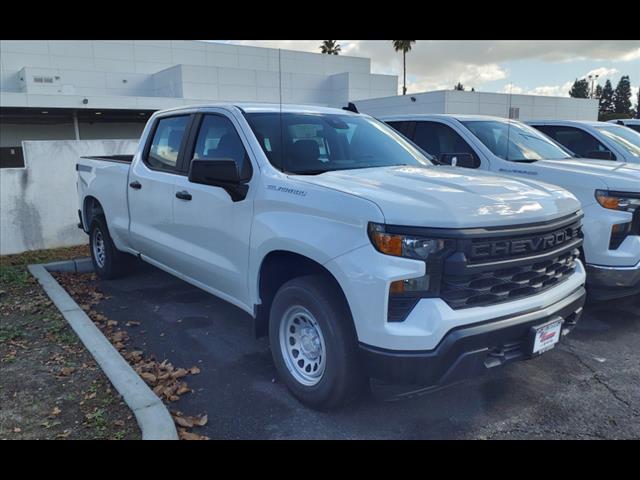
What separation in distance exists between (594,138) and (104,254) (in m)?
7.30

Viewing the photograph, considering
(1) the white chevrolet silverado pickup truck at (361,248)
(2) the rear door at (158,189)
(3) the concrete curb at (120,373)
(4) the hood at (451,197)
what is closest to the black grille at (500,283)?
(1) the white chevrolet silverado pickup truck at (361,248)

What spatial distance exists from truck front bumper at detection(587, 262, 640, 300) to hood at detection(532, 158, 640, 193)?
78 cm

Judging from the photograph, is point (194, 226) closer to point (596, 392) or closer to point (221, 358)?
point (221, 358)

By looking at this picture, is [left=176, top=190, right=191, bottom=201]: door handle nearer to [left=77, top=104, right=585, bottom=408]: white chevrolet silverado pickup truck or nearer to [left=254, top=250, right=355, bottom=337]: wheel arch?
[left=77, top=104, right=585, bottom=408]: white chevrolet silverado pickup truck

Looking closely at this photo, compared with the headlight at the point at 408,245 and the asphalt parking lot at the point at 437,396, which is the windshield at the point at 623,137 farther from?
the headlight at the point at 408,245

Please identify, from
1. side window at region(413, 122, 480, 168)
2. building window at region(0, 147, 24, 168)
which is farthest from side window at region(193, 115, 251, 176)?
building window at region(0, 147, 24, 168)

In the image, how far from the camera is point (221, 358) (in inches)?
175

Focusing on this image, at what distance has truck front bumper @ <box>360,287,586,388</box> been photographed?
9.41ft

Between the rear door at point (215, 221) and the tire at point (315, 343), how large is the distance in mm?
507

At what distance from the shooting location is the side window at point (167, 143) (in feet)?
16.5

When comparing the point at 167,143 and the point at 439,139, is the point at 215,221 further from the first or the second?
the point at 439,139

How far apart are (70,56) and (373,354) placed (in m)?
41.7

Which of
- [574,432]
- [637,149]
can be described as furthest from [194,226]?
[637,149]
